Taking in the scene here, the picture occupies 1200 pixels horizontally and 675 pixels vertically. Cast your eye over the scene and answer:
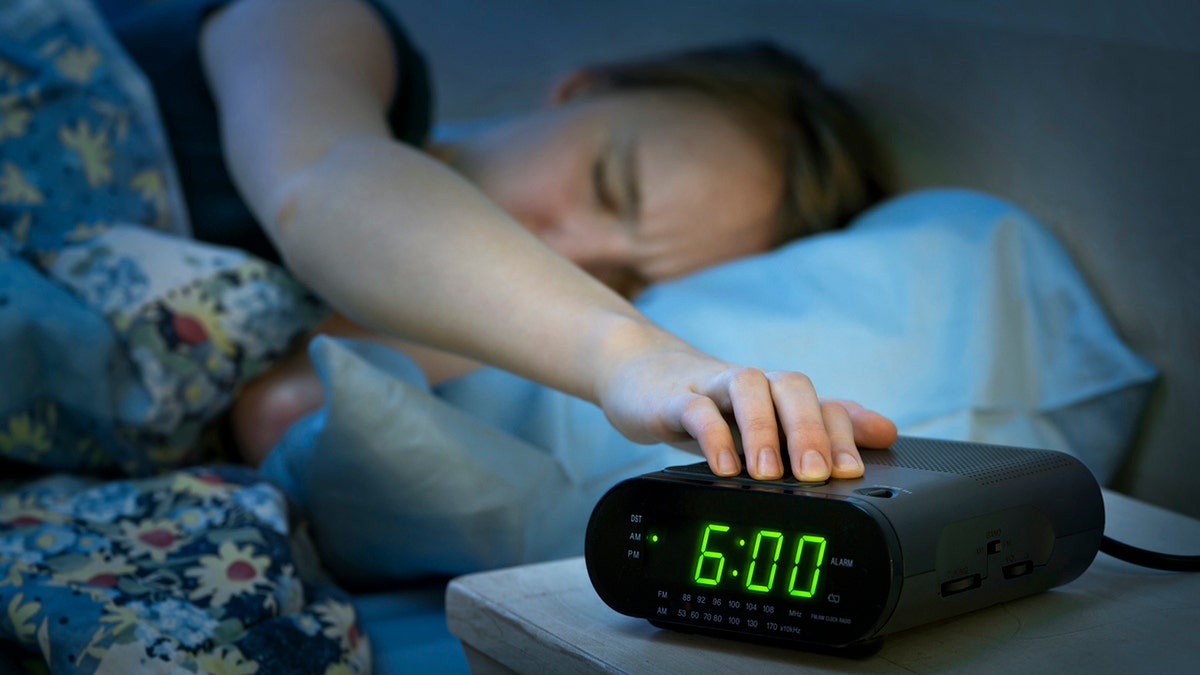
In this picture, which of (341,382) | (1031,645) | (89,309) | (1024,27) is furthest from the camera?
(1024,27)

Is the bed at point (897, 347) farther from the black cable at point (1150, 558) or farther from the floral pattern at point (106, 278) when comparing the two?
the black cable at point (1150, 558)

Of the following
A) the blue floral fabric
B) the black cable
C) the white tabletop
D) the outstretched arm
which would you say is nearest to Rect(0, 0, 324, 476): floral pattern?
the blue floral fabric

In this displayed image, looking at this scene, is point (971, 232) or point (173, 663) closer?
point (173, 663)

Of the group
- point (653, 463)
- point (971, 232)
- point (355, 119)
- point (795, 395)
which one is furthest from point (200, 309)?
point (971, 232)

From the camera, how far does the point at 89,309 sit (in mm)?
916

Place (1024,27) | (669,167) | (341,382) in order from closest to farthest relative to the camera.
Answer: (341,382)
(1024,27)
(669,167)

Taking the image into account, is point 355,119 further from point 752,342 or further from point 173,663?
point 173,663

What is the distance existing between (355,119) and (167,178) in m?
0.36

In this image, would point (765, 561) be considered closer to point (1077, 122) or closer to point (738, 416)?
point (738, 416)

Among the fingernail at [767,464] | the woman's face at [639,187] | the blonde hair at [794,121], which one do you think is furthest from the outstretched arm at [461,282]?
the blonde hair at [794,121]

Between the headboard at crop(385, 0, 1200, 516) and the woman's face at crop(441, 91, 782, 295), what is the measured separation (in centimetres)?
19

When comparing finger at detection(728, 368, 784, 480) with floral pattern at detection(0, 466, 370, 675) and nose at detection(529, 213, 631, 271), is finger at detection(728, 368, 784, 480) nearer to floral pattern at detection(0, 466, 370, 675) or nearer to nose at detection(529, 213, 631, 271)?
floral pattern at detection(0, 466, 370, 675)

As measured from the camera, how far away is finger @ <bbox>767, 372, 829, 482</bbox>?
20.5 inches

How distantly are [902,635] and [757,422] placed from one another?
0.42 feet
